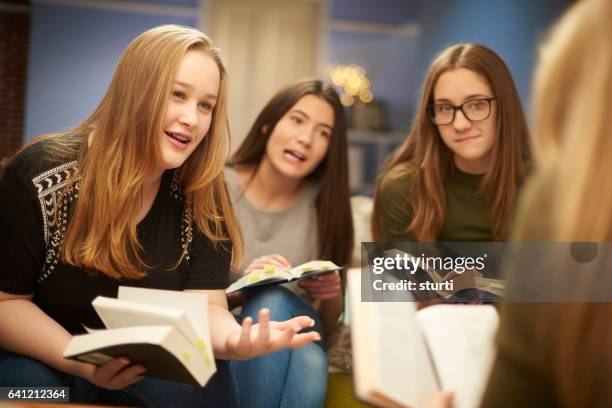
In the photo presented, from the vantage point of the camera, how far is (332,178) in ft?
6.51

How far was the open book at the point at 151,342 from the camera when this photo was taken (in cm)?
95

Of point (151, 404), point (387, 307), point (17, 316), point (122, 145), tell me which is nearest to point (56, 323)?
point (17, 316)

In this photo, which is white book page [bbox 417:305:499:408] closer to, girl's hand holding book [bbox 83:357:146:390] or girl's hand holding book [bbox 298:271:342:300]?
girl's hand holding book [bbox 83:357:146:390]

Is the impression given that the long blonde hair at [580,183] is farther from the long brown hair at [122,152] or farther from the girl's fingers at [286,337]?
the long brown hair at [122,152]

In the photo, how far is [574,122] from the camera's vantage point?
0.61 m

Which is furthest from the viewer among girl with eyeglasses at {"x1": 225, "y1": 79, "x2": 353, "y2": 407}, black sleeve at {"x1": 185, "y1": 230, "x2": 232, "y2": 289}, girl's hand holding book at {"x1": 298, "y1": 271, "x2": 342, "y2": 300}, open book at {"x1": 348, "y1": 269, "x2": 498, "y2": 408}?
girl with eyeglasses at {"x1": 225, "y1": 79, "x2": 353, "y2": 407}

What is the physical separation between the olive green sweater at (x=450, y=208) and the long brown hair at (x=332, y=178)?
0.48 feet

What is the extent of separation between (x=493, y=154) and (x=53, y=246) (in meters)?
1.11

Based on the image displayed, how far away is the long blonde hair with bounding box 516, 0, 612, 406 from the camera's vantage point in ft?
1.95

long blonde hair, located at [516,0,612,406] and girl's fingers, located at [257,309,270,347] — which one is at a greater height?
long blonde hair, located at [516,0,612,406]

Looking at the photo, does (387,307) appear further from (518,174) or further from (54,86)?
(54,86)

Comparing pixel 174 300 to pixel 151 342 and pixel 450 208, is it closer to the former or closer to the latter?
pixel 151 342

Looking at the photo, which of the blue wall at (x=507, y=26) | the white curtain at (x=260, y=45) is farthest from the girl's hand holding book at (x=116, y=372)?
the white curtain at (x=260, y=45)

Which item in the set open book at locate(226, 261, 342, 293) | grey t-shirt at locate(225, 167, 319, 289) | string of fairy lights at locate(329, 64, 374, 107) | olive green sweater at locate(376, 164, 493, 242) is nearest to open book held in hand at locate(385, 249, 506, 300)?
open book at locate(226, 261, 342, 293)
